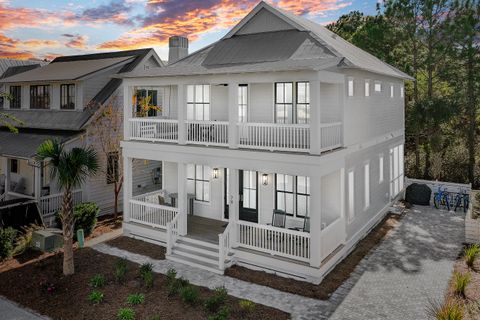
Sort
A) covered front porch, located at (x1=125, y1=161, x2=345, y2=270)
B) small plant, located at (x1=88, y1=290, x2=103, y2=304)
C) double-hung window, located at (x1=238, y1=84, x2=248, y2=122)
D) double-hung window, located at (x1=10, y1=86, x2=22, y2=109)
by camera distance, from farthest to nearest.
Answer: double-hung window, located at (x1=10, y1=86, x2=22, y2=109) < double-hung window, located at (x1=238, y1=84, x2=248, y2=122) < covered front porch, located at (x1=125, y1=161, x2=345, y2=270) < small plant, located at (x1=88, y1=290, x2=103, y2=304)

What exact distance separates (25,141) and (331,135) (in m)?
15.5

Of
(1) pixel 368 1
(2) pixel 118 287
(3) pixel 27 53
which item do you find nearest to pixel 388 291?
(2) pixel 118 287

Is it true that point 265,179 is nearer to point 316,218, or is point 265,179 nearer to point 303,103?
point 303,103

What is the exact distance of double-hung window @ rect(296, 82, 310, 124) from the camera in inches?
550

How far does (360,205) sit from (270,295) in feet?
20.9

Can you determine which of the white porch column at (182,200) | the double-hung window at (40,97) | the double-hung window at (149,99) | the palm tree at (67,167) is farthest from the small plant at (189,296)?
the double-hung window at (40,97)

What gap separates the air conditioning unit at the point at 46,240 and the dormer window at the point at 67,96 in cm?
831

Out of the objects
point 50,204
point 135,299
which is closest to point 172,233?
point 135,299

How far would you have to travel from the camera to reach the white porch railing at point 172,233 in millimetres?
13992

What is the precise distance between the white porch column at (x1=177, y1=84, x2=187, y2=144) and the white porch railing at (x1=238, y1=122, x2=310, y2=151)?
220 cm

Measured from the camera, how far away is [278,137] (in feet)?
41.7

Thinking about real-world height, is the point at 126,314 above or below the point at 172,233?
below

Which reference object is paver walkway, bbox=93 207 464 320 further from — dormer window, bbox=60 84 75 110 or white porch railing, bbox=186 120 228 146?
dormer window, bbox=60 84 75 110

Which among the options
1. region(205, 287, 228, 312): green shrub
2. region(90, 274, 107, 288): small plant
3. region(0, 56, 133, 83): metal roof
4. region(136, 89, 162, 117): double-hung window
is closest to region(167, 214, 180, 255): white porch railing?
region(90, 274, 107, 288): small plant
